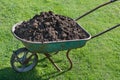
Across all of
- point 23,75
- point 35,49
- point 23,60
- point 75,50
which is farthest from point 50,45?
point 75,50

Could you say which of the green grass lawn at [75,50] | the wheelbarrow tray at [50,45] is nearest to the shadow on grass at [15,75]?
the green grass lawn at [75,50]

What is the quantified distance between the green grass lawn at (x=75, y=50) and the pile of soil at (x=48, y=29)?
0.83 m

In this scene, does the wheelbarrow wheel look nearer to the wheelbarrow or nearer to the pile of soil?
the wheelbarrow

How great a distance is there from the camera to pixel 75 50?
5.93 m

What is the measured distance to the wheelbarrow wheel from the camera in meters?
4.89

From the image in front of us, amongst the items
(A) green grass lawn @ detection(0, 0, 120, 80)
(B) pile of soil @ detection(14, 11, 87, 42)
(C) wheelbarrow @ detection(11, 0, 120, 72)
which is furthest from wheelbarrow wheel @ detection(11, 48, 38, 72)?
(B) pile of soil @ detection(14, 11, 87, 42)

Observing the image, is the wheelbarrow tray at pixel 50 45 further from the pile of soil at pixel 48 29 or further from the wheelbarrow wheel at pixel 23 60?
the wheelbarrow wheel at pixel 23 60

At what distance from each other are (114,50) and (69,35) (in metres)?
1.70

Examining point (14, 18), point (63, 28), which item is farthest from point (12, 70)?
point (14, 18)

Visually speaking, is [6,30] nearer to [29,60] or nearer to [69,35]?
[29,60]

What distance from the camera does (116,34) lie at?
6625 millimetres

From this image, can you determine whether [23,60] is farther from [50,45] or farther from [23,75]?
[50,45]

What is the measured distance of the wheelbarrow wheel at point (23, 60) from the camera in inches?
Answer: 192

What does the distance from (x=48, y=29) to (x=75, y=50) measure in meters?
1.39
